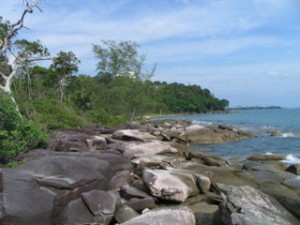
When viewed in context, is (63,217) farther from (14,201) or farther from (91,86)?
(91,86)

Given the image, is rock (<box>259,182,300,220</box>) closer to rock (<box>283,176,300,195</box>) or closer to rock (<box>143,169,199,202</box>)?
rock (<box>283,176,300,195</box>)

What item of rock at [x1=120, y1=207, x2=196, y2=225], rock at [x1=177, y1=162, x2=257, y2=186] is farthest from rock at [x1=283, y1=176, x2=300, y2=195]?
rock at [x1=120, y1=207, x2=196, y2=225]

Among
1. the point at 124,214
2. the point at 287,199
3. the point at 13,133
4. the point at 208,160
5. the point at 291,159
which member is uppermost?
the point at 13,133

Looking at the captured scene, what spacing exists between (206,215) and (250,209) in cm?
130

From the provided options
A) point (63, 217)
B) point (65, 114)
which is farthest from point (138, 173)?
point (65, 114)

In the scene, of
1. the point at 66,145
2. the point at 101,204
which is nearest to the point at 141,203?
the point at 101,204

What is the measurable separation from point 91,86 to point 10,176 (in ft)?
134

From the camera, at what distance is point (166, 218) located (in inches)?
297

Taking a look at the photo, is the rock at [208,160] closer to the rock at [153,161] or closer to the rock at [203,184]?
the rock at [153,161]

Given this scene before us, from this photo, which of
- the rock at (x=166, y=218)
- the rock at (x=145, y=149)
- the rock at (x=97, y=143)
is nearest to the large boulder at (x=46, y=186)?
the rock at (x=166, y=218)

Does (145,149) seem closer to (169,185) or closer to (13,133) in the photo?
(13,133)

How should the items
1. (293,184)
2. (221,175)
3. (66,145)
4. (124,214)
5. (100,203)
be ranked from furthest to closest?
(66,145), (221,175), (293,184), (124,214), (100,203)

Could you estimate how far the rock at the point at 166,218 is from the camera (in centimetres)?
738

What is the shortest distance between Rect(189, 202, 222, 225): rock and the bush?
582cm
